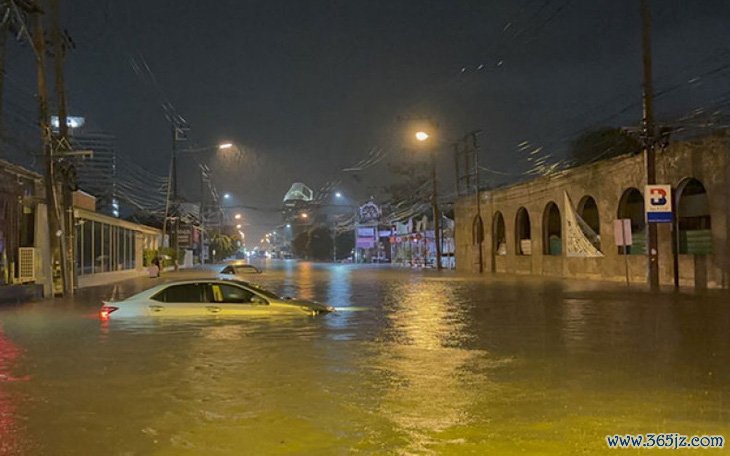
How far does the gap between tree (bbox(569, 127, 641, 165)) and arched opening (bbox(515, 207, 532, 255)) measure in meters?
4.74

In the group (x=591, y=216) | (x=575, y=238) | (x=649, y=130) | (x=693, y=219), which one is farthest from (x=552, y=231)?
(x=649, y=130)

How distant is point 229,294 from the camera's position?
1606 cm

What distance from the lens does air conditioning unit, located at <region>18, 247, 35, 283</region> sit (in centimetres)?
2653

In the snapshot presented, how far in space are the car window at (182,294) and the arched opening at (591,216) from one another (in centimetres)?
2503

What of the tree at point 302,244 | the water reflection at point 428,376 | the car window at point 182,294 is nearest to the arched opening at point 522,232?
the water reflection at point 428,376

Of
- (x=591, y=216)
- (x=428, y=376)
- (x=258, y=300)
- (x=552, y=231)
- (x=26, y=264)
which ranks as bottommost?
(x=428, y=376)

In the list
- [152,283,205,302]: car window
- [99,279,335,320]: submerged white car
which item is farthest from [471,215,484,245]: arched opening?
[152,283,205,302]: car window

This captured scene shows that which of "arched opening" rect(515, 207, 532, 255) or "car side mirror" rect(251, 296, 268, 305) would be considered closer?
"car side mirror" rect(251, 296, 268, 305)

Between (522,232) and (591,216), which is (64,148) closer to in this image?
(591,216)

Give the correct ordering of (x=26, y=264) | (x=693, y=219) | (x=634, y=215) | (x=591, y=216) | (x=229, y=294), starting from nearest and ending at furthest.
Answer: (x=229, y=294) → (x=26, y=264) → (x=693, y=219) → (x=634, y=215) → (x=591, y=216)

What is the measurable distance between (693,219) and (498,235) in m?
21.5

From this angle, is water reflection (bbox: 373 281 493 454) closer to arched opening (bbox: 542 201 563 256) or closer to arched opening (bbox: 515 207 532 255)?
arched opening (bbox: 542 201 563 256)

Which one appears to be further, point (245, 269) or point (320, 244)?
point (320, 244)

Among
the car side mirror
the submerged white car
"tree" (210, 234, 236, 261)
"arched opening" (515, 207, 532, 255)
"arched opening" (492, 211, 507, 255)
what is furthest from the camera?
"tree" (210, 234, 236, 261)
